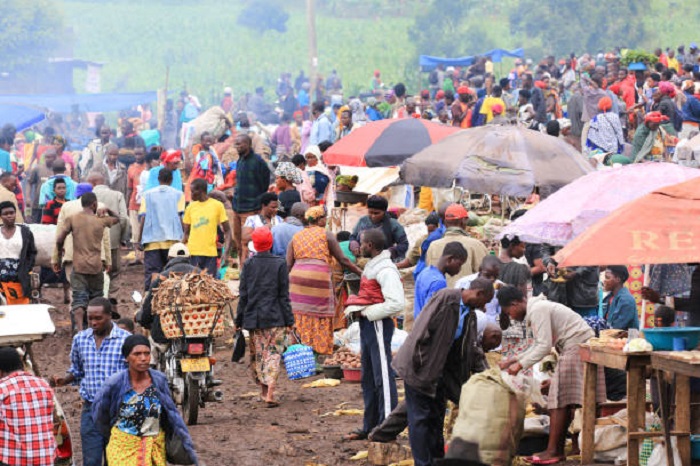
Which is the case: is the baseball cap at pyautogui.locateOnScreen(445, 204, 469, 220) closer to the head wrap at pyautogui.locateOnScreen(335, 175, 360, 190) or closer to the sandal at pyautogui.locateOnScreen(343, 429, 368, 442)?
the sandal at pyautogui.locateOnScreen(343, 429, 368, 442)

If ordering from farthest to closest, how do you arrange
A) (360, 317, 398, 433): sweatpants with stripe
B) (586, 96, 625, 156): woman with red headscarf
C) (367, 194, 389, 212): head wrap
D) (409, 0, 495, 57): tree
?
1. (409, 0, 495, 57): tree
2. (586, 96, 625, 156): woman with red headscarf
3. (367, 194, 389, 212): head wrap
4. (360, 317, 398, 433): sweatpants with stripe

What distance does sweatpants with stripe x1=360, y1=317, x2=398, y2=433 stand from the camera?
34.4ft

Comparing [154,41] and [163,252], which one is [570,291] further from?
[154,41]

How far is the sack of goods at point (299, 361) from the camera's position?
1376cm

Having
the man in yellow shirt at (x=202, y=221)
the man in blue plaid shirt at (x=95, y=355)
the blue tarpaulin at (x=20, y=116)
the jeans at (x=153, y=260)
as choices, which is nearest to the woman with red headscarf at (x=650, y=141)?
the man in yellow shirt at (x=202, y=221)

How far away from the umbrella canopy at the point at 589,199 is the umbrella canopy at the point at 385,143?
18.4 feet

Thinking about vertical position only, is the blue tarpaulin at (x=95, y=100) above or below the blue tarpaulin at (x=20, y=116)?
above

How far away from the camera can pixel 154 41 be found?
68875 millimetres

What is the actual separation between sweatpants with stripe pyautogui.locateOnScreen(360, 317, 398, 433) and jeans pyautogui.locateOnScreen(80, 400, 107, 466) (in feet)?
8.57

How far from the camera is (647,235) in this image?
8.55 m

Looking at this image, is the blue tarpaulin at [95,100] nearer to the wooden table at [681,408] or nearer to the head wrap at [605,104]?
the head wrap at [605,104]

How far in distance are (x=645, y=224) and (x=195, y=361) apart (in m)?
4.38

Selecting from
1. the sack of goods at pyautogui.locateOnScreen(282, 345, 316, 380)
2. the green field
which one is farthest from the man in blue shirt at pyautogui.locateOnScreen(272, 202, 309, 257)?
the green field

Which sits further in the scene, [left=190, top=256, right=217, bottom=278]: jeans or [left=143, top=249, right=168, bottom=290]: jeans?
[left=143, top=249, right=168, bottom=290]: jeans
